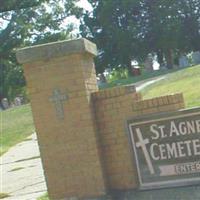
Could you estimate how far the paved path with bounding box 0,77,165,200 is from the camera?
8.92m

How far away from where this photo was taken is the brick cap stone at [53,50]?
23.8 feet

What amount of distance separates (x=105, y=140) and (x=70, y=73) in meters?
1.01

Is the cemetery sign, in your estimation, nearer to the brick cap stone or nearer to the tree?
the brick cap stone

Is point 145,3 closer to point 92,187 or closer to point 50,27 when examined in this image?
point 50,27

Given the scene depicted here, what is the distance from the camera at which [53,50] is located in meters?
7.29

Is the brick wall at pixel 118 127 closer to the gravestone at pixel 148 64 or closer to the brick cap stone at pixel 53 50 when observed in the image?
the brick cap stone at pixel 53 50

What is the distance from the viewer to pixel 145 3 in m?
57.4

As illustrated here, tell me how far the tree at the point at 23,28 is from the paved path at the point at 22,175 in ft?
78.4

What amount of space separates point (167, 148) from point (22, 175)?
4.64m

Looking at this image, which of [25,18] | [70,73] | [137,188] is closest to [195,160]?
[137,188]

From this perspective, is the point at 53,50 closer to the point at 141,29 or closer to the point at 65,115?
the point at 65,115

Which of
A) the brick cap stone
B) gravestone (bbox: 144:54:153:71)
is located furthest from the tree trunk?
the brick cap stone

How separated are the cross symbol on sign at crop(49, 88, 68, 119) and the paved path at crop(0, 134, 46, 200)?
1669 mm

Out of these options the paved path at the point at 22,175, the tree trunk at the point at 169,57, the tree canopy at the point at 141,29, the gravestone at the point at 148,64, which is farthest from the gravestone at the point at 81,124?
the gravestone at the point at 148,64
